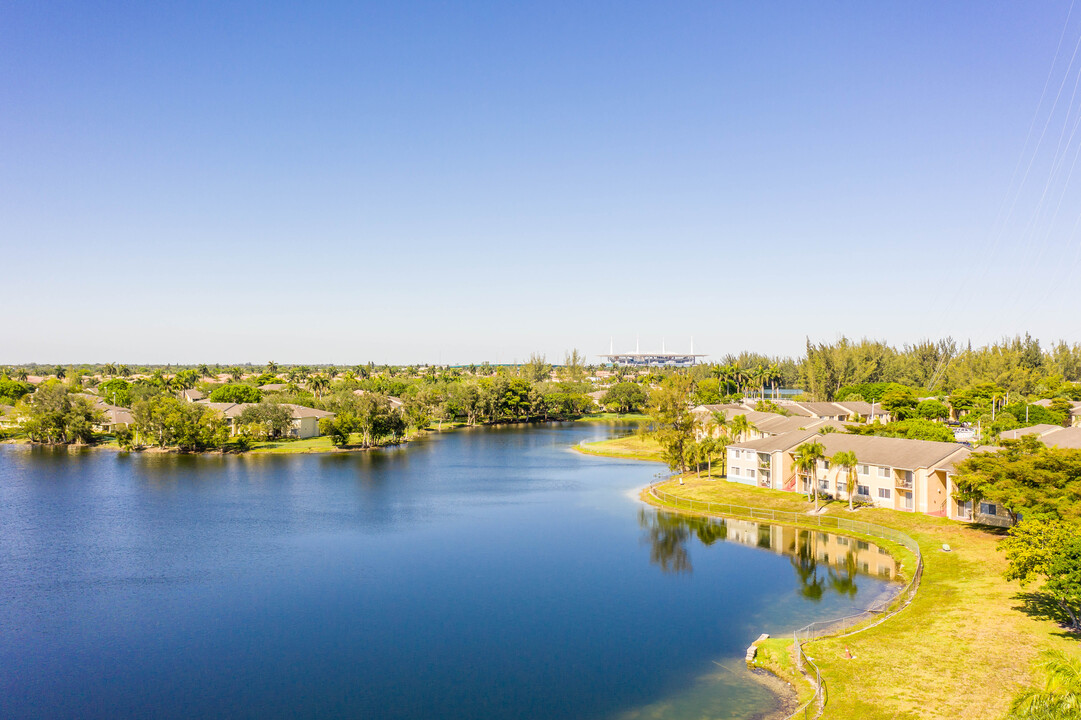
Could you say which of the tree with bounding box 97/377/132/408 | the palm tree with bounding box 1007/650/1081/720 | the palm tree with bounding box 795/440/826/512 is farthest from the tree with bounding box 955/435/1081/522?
the tree with bounding box 97/377/132/408

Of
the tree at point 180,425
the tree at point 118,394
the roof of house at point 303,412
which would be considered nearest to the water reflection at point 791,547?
the tree at point 180,425

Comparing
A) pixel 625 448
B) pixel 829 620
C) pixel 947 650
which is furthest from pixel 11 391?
pixel 947 650

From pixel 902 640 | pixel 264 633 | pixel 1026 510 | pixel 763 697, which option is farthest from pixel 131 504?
pixel 1026 510

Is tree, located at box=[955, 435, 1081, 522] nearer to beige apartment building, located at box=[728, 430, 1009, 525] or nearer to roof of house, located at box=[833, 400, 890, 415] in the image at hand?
beige apartment building, located at box=[728, 430, 1009, 525]

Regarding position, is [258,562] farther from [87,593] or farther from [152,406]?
[152,406]

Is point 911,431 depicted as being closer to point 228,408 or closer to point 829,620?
point 829,620

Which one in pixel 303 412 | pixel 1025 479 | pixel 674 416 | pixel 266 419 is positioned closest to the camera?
pixel 1025 479
